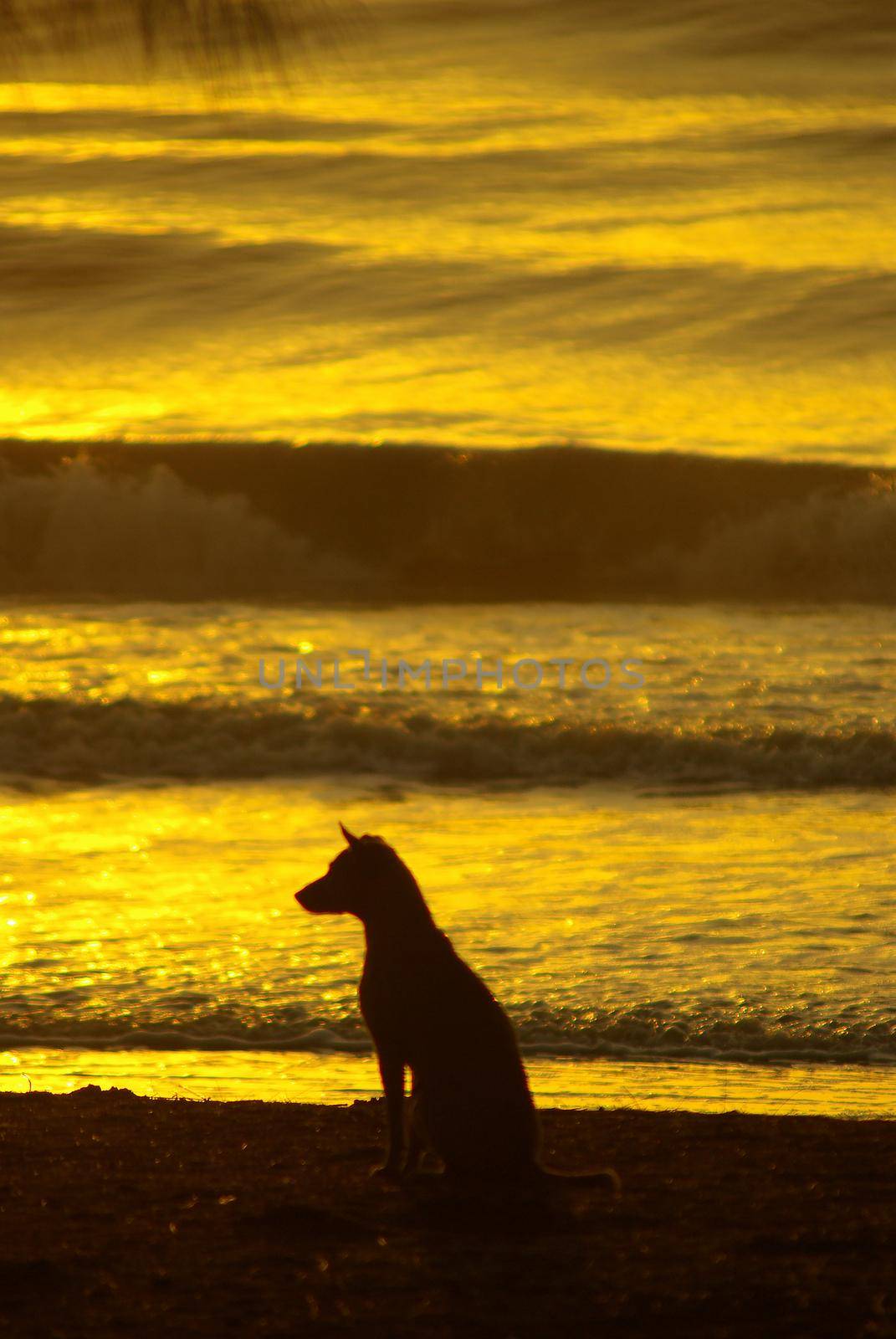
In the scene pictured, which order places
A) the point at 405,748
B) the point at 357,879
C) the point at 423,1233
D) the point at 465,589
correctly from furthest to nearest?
the point at 465,589, the point at 405,748, the point at 357,879, the point at 423,1233

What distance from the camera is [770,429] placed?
22219 mm

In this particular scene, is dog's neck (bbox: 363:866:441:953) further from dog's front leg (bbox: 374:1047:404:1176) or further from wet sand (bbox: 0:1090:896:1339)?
wet sand (bbox: 0:1090:896:1339)

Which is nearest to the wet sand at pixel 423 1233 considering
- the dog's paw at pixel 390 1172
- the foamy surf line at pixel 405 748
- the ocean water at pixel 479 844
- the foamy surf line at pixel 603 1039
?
the dog's paw at pixel 390 1172

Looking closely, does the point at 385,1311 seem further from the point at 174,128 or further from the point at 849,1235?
the point at 174,128

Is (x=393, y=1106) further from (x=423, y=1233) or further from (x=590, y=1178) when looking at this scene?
(x=590, y=1178)

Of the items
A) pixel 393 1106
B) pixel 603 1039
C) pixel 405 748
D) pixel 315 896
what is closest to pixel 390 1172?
pixel 393 1106

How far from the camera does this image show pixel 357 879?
4867 millimetres

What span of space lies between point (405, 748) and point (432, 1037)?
7740 millimetres

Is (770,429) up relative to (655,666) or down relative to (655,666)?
up

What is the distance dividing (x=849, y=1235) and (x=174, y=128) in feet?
91.0

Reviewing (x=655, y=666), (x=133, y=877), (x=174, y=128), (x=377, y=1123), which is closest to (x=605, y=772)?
(x=655, y=666)

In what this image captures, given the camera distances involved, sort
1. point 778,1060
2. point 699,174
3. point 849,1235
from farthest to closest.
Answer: point 699,174 < point 778,1060 < point 849,1235

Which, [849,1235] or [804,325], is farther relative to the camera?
[804,325]

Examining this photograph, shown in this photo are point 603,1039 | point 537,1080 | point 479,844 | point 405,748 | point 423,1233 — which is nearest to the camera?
point 423,1233
